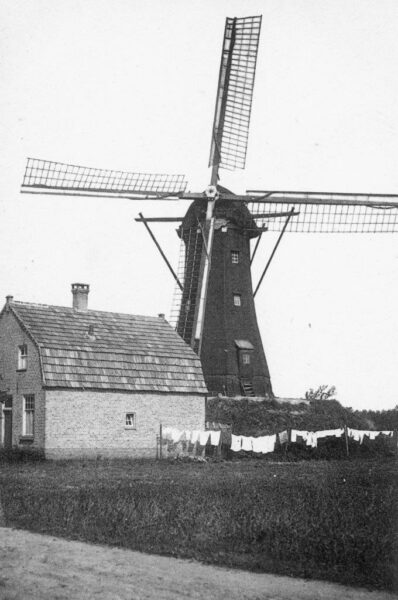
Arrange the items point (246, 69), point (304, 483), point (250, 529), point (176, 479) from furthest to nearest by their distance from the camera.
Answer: point (246, 69), point (176, 479), point (304, 483), point (250, 529)

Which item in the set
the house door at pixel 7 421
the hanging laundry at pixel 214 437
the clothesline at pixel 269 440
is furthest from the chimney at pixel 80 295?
the clothesline at pixel 269 440

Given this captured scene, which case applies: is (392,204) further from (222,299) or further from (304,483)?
(304,483)

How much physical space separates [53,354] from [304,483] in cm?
1239

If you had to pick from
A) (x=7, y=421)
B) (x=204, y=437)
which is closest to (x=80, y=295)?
(x=7, y=421)

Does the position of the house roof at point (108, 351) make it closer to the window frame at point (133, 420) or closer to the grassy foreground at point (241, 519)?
the window frame at point (133, 420)

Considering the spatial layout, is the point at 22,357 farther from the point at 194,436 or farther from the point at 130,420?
the point at 194,436

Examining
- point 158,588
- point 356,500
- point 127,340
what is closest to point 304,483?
point 356,500

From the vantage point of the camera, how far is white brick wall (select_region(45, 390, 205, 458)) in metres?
25.8

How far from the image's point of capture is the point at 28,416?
2672 cm

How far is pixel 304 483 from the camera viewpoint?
16.2 m

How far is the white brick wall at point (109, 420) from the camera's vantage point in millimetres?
25750

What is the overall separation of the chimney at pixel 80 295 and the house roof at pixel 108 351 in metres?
0.73

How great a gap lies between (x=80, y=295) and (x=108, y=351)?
391 cm

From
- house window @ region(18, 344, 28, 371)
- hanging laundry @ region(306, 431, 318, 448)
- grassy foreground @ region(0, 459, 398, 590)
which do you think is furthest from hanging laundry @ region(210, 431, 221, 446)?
grassy foreground @ region(0, 459, 398, 590)
